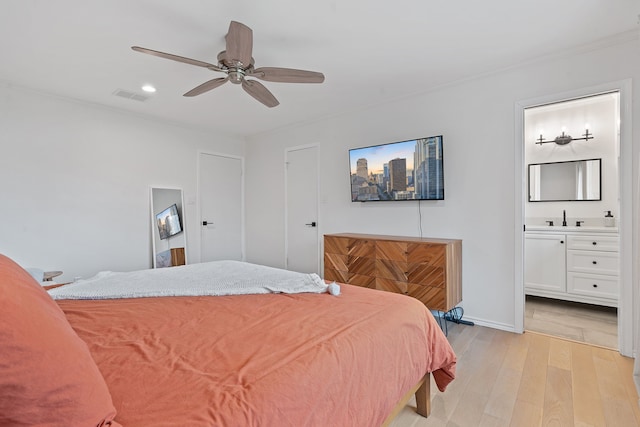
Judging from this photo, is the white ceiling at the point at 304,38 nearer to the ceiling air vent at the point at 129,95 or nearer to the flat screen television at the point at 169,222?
the ceiling air vent at the point at 129,95

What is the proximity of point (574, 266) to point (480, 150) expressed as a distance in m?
1.78

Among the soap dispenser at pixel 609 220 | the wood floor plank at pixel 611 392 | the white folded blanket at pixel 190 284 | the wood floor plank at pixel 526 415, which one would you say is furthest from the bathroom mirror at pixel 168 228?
the soap dispenser at pixel 609 220

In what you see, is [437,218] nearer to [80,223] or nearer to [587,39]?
[587,39]

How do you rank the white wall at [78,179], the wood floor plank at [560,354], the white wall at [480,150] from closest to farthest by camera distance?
1. the wood floor plank at [560,354]
2. the white wall at [480,150]
3. the white wall at [78,179]

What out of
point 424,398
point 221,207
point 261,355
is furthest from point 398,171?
point 221,207

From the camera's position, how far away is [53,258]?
3.35 m

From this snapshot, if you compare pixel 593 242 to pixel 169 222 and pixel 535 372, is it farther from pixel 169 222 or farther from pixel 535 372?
pixel 169 222

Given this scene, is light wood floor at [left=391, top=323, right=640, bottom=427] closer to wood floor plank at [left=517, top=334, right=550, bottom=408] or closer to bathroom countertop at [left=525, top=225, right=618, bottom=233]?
wood floor plank at [left=517, top=334, right=550, bottom=408]

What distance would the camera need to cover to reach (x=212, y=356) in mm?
1072

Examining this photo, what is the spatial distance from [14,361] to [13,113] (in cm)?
384

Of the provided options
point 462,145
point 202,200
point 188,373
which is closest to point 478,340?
point 462,145

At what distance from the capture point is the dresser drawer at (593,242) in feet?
10.4

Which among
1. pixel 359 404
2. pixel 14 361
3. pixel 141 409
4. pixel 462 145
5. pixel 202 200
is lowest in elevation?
pixel 359 404

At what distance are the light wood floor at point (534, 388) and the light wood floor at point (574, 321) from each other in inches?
9.3
